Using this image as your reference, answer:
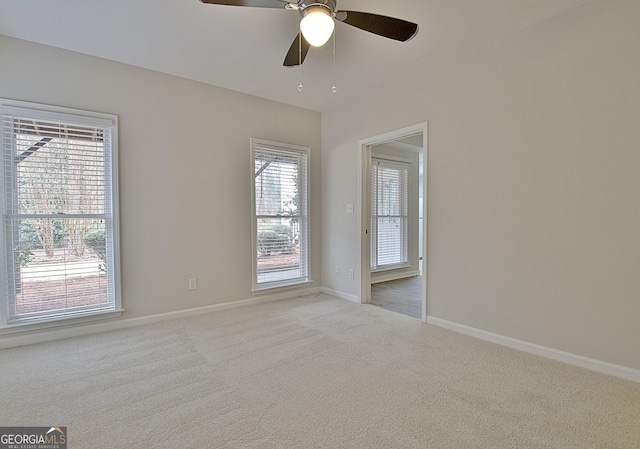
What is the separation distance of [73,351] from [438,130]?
4000 mm

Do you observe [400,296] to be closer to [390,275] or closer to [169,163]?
[390,275]

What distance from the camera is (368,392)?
2.02 meters

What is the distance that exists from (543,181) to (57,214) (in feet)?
14.2

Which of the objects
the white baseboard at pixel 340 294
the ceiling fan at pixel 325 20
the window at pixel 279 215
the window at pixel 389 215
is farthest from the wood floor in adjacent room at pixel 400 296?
the ceiling fan at pixel 325 20

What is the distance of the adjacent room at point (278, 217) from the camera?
1872mm

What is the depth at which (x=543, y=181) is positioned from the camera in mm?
2512

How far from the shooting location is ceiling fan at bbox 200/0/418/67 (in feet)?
5.95

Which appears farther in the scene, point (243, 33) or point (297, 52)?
point (243, 33)

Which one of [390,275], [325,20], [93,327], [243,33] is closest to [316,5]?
[325,20]

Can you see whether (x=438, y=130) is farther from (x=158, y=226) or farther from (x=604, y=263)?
(x=158, y=226)

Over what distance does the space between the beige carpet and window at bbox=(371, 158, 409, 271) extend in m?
2.71

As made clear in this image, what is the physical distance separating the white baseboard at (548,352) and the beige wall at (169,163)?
2551 millimetres

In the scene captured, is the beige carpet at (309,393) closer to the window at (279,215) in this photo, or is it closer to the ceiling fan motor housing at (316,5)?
the window at (279,215)

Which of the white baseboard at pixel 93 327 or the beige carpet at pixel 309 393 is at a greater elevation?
the white baseboard at pixel 93 327
